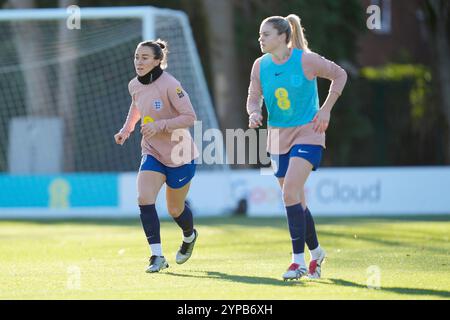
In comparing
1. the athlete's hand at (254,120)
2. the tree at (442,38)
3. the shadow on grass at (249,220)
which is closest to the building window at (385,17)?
the tree at (442,38)

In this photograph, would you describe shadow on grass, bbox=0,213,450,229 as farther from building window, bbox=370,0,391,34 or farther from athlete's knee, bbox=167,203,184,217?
building window, bbox=370,0,391,34

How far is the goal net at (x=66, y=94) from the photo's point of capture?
862 inches

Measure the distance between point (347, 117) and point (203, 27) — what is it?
4.16 metres

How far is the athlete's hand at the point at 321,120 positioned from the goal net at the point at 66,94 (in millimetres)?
12638

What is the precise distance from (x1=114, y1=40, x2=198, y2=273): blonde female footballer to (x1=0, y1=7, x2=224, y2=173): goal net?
11.7 m

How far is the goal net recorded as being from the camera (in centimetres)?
2189

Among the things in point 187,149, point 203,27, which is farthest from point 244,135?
point 187,149

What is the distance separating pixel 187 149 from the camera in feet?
30.6

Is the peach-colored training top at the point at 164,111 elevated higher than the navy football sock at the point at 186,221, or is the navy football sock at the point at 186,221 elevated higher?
the peach-colored training top at the point at 164,111

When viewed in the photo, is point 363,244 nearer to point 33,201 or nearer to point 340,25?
point 33,201

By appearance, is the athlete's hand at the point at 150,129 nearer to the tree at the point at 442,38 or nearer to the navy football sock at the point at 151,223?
the navy football sock at the point at 151,223

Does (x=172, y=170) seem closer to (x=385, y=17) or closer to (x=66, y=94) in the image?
(x=66, y=94)

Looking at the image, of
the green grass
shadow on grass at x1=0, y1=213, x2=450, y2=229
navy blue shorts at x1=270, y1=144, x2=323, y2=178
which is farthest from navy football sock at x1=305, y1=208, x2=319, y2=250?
shadow on grass at x1=0, y1=213, x2=450, y2=229

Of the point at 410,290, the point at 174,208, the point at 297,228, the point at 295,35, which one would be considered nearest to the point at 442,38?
the point at 174,208
